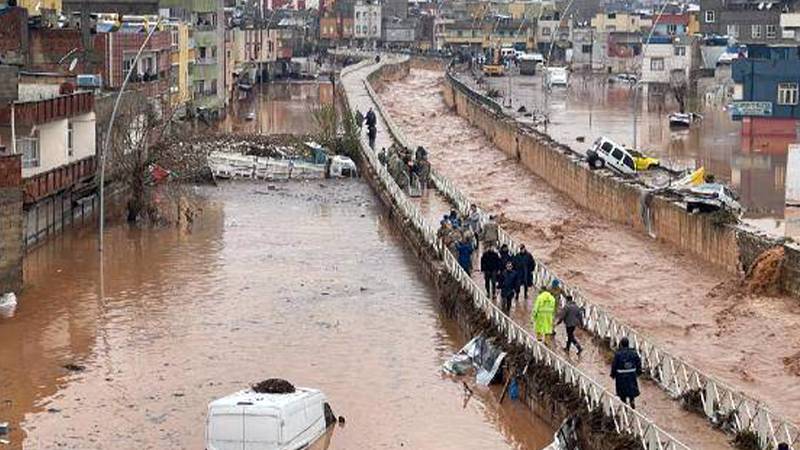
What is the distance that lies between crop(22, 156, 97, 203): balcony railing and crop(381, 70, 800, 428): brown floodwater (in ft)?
38.1

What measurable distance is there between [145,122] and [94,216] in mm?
3357

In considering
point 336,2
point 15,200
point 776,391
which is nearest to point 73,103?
point 15,200

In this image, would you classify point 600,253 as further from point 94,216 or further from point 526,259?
point 94,216

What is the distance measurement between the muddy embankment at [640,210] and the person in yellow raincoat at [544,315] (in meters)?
8.43

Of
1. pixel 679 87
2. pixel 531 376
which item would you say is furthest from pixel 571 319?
pixel 679 87

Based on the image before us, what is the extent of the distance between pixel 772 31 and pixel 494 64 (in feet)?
117

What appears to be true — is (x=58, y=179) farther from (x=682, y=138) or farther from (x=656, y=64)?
(x=656, y=64)

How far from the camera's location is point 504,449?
23.4m

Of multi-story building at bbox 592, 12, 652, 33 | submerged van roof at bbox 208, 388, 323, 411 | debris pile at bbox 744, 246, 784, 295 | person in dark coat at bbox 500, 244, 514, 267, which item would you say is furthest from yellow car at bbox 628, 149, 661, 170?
multi-story building at bbox 592, 12, 652, 33

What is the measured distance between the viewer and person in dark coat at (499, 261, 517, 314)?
1119 inches

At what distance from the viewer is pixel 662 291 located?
3488 centimetres

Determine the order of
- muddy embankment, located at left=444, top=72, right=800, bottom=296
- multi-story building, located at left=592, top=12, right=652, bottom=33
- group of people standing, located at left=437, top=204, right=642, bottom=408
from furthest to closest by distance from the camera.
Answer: multi-story building, located at left=592, top=12, right=652, bottom=33
muddy embankment, located at left=444, top=72, right=800, bottom=296
group of people standing, located at left=437, top=204, right=642, bottom=408

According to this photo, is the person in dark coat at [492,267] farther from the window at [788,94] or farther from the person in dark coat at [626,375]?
the window at [788,94]

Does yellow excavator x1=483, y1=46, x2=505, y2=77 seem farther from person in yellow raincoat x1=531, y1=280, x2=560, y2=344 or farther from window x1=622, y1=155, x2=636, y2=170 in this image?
person in yellow raincoat x1=531, y1=280, x2=560, y2=344
